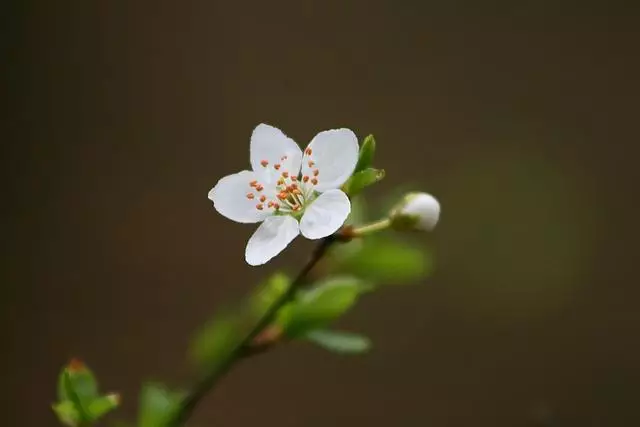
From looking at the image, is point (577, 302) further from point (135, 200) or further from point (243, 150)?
point (135, 200)

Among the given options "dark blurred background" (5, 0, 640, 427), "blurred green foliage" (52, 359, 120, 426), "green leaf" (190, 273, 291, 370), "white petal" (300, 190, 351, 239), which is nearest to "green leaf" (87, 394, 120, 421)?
"blurred green foliage" (52, 359, 120, 426)

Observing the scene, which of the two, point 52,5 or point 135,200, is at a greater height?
point 52,5

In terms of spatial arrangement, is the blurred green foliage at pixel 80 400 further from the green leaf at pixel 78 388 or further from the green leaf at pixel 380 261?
the green leaf at pixel 380 261

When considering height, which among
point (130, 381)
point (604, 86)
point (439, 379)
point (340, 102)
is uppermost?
point (604, 86)

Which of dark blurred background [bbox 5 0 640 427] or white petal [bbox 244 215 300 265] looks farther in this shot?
dark blurred background [bbox 5 0 640 427]

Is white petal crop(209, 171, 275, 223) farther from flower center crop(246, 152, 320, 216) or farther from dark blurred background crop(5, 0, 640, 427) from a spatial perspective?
dark blurred background crop(5, 0, 640, 427)

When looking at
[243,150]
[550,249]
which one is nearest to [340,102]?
[243,150]
